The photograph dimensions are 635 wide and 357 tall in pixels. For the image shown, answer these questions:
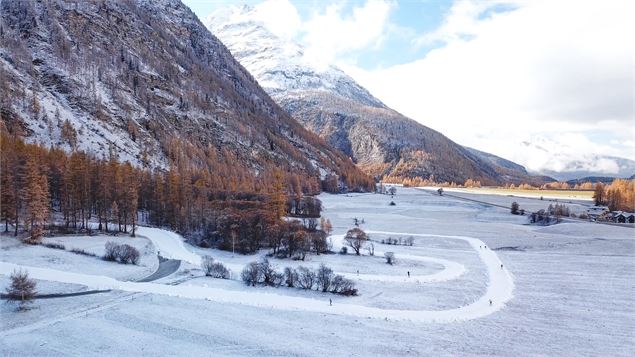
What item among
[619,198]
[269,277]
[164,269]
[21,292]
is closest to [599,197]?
[619,198]

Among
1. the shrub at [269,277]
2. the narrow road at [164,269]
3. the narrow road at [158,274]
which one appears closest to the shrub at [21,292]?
the narrow road at [158,274]

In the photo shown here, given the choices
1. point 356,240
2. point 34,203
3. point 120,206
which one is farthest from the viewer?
point 120,206

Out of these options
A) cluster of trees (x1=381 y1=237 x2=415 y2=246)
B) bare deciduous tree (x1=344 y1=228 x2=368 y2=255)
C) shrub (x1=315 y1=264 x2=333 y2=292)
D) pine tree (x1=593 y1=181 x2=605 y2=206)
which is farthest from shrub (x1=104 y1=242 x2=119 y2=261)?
pine tree (x1=593 y1=181 x2=605 y2=206)

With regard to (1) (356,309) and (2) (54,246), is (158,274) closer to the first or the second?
(2) (54,246)

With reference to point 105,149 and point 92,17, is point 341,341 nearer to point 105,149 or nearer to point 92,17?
point 105,149

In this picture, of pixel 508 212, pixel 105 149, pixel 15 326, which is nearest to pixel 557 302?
pixel 15 326

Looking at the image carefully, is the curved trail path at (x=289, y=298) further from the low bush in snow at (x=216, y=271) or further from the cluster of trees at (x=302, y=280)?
the low bush in snow at (x=216, y=271)
